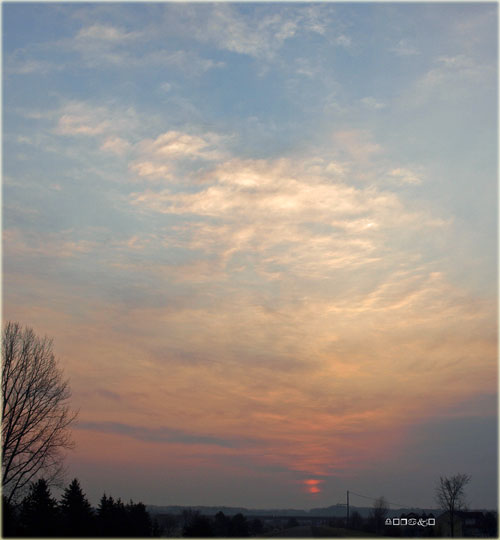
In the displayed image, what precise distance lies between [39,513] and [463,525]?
251 feet

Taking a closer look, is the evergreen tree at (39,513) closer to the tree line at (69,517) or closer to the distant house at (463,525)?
the tree line at (69,517)

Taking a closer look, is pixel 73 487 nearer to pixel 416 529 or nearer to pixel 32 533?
pixel 32 533

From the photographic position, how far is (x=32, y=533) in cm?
3316

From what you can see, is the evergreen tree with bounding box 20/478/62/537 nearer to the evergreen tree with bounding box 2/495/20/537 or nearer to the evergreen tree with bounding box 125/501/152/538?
the evergreen tree with bounding box 2/495/20/537

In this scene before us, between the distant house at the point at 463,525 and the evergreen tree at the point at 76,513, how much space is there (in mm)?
61392

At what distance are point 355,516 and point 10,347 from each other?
8229 centimetres

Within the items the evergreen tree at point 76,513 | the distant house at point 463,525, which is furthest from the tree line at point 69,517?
the distant house at point 463,525

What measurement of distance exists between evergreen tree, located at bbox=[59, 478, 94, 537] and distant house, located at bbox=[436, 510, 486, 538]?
61392 millimetres

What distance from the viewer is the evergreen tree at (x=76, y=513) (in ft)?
132

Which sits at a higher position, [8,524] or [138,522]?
[8,524]

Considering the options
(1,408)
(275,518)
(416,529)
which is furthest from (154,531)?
(275,518)

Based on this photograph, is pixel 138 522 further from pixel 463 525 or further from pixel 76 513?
pixel 463 525

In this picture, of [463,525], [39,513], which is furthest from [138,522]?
[463,525]

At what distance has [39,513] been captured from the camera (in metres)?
38.2
